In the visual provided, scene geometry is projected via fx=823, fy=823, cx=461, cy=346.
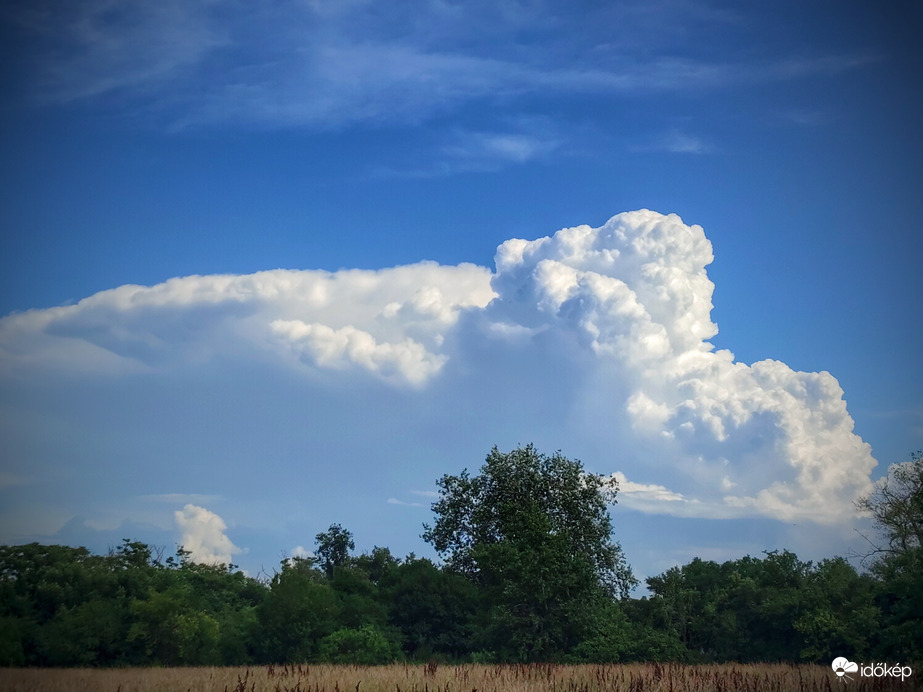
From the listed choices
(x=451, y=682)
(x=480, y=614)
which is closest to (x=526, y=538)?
(x=480, y=614)

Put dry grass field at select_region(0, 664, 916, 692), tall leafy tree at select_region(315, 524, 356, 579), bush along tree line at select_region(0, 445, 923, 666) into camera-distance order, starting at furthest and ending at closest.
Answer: tall leafy tree at select_region(315, 524, 356, 579) → bush along tree line at select_region(0, 445, 923, 666) → dry grass field at select_region(0, 664, 916, 692)

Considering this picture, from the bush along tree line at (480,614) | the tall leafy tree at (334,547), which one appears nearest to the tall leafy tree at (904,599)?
the bush along tree line at (480,614)

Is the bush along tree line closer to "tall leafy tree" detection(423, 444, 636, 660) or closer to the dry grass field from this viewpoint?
"tall leafy tree" detection(423, 444, 636, 660)

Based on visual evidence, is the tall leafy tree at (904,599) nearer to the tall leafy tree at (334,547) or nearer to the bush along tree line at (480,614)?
the bush along tree line at (480,614)

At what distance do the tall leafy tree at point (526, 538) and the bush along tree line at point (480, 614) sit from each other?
0.16 metres

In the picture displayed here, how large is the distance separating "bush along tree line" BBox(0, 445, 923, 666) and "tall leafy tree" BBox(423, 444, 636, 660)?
158mm

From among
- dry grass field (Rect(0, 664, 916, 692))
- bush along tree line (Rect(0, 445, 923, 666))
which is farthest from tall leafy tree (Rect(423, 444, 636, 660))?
Result: dry grass field (Rect(0, 664, 916, 692))

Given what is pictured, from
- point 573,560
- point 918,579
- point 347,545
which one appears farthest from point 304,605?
→ point 347,545

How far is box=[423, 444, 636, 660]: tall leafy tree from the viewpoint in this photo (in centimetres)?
3834

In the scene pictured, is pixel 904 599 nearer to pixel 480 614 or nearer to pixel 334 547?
pixel 480 614

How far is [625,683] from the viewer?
67.1ft

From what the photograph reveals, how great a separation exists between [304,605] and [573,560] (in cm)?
1326

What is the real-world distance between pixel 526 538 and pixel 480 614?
657 cm

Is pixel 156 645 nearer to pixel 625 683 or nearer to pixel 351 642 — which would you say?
pixel 351 642
